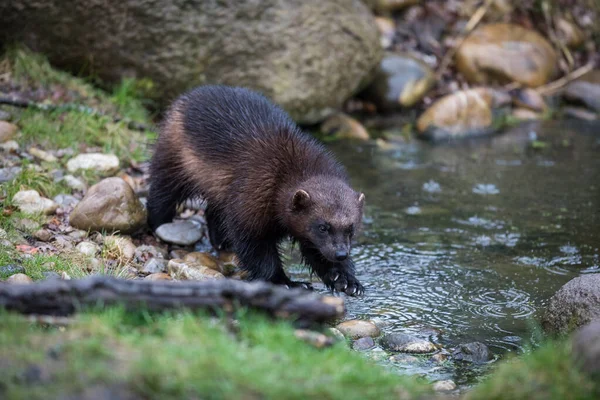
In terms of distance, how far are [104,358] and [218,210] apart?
3.37 meters

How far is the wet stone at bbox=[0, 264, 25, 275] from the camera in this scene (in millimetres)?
5258

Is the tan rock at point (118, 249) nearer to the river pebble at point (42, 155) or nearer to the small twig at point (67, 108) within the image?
the river pebble at point (42, 155)

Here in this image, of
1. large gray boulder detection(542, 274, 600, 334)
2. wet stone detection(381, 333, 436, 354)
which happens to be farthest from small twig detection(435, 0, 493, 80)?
wet stone detection(381, 333, 436, 354)

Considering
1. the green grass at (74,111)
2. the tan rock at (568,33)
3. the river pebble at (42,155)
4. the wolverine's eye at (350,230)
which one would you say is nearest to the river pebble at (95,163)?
the river pebble at (42,155)

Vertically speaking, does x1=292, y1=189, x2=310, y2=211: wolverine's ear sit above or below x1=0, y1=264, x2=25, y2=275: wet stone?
above

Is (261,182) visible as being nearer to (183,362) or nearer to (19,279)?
(19,279)

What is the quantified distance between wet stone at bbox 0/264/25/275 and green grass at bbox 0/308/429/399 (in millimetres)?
1927

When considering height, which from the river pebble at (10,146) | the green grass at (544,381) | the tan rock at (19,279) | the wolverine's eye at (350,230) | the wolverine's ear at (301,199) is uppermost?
the green grass at (544,381)

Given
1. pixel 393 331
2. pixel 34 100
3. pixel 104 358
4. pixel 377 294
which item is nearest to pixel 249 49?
pixel 34 100

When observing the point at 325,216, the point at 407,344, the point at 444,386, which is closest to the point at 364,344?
the point at 407,344

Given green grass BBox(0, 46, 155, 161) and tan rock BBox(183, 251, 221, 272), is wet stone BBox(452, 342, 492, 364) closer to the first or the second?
tan rock BBox(183, 251, 221, 272)

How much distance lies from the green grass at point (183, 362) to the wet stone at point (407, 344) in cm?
148

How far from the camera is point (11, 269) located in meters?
5.31

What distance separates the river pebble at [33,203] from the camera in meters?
6.56
